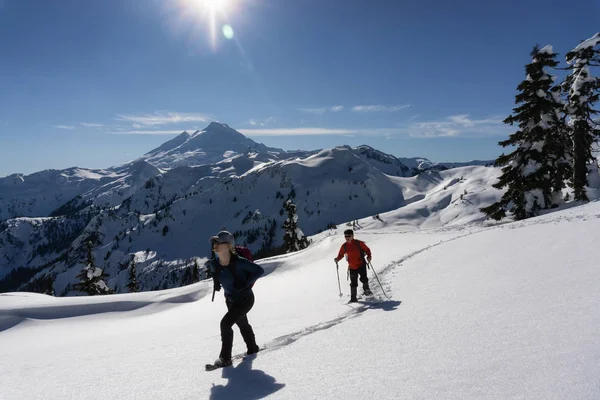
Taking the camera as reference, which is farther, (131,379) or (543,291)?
(543,291)

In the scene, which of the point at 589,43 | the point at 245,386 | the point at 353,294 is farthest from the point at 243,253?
the point at 589,43

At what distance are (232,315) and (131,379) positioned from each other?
6.04 ft

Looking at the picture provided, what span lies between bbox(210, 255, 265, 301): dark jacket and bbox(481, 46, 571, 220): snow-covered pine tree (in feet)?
86.3

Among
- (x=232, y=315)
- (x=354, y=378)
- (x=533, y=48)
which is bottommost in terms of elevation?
(x=354, y=378)

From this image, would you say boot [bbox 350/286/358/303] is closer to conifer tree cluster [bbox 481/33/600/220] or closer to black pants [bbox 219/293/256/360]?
black pants [bbox 219/293/256/360]

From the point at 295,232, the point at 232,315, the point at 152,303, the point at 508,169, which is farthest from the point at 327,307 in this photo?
the point at 295,232

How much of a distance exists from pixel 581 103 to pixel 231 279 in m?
27.9

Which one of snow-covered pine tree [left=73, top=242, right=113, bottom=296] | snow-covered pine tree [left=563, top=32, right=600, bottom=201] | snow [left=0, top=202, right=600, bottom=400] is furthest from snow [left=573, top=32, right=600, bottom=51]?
snow-covered pine tree [left=73, top=242, right=113, bottom=296]

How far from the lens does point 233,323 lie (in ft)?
18.7

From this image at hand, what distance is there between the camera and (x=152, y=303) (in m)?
16.6

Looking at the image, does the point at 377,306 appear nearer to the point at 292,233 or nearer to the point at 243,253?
the point at 243,253

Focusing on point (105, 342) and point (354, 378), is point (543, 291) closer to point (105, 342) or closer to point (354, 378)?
point (354, 378)

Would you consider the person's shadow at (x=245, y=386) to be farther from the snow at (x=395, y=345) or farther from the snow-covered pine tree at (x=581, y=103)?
the snow-covered pine tree at (x=581, y=103)

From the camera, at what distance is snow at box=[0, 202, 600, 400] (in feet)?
12.3
